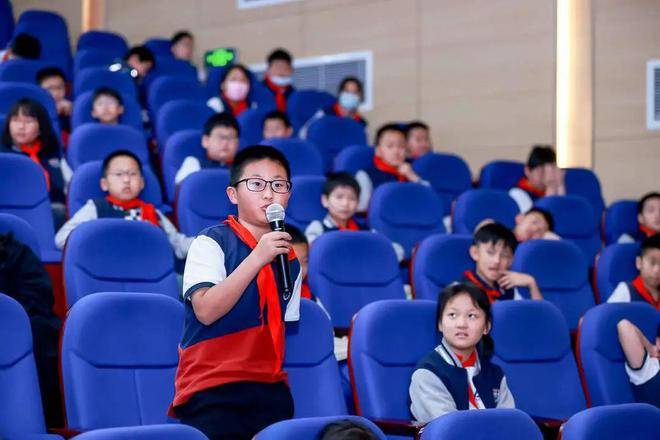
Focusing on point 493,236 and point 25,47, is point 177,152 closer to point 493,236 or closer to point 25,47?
point 493,236

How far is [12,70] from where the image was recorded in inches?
152

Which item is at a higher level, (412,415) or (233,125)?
(233,125)

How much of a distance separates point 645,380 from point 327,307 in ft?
2.21


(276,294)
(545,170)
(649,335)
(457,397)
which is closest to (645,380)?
(649,335)

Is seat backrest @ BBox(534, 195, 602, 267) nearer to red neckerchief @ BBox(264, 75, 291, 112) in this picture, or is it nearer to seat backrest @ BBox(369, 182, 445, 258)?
seat backrest @ BBox(369, 182, 445, 258)

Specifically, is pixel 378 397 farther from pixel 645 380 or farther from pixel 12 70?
pixel 12 70

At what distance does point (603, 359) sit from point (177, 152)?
1.55 meters

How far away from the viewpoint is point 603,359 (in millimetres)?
2119

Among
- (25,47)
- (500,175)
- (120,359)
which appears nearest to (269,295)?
(120,359)

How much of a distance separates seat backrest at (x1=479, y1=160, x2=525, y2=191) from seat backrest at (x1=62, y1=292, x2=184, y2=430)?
2.23 m

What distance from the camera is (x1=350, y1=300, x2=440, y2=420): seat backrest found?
1803 millimetres

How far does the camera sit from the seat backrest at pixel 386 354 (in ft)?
5.91

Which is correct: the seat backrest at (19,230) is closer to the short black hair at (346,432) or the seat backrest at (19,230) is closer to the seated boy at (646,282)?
the short black hair at (346,432)

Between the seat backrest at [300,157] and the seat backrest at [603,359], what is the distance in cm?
140
